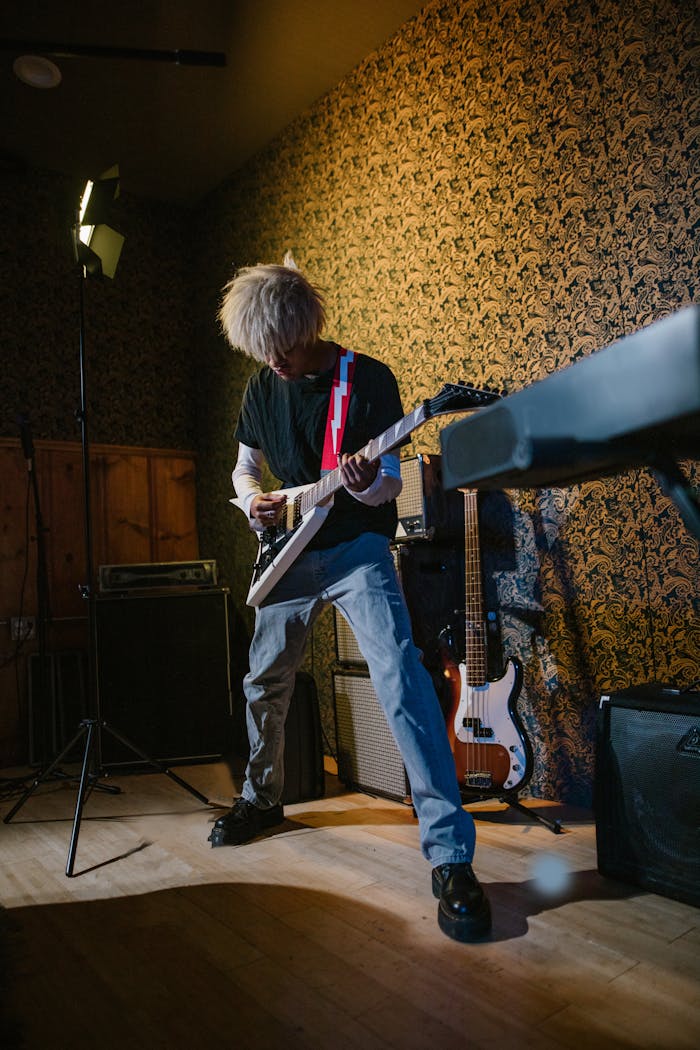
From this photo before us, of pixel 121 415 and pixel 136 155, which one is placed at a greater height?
pixel 136 155

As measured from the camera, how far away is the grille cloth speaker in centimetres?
242

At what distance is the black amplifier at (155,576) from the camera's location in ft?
10.7

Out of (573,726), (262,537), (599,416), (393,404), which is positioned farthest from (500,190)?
(599,416)

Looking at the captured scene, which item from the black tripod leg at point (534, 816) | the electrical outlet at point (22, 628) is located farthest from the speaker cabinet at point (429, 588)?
the electrical outlet at point (22, 628)

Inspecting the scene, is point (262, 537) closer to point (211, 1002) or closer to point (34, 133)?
point (211, 1002)

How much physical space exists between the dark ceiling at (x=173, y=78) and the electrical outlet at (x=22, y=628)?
236 cm

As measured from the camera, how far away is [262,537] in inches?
81.9

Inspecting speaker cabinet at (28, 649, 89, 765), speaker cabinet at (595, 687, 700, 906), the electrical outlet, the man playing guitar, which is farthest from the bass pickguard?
the electrical outlet

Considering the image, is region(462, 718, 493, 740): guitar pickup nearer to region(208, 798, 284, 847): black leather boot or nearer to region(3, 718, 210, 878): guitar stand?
region(208, 798, 284, 847): black leather boot

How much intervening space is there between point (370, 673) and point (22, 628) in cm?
236

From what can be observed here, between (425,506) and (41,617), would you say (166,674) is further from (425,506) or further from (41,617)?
(425,506)

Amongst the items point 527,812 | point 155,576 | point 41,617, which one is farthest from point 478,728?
point 41,617

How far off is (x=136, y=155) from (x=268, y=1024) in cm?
390

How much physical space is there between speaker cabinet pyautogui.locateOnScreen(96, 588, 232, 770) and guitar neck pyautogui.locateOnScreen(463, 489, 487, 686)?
142 centimetres
